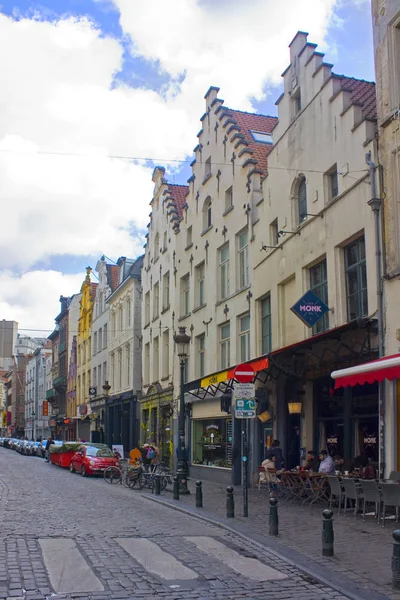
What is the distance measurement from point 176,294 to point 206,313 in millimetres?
4544

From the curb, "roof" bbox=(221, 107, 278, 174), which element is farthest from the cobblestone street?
"roof" bbox=(221, 107, 278, 174)

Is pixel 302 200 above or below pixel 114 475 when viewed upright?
above

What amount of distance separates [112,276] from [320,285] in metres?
34.0

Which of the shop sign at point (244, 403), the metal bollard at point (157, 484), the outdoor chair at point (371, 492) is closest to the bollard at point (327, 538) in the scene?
the outdoor chair at point (371, 492)

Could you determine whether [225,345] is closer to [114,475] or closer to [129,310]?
[114,475]

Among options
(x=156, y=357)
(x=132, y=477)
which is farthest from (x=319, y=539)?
(x=156, y=357)

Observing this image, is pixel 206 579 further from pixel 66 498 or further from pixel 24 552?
pixel 66 498

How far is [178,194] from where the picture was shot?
123ft

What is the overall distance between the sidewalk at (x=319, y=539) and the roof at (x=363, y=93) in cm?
946

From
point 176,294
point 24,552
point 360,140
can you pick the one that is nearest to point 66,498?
point 24,552

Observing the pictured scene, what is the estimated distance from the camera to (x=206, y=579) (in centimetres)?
833

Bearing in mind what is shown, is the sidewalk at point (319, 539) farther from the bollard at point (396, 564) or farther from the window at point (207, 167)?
the window at point (207, 167)

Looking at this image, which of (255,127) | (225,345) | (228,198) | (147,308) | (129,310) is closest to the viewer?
(225,345)

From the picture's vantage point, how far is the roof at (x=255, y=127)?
85.0ft
